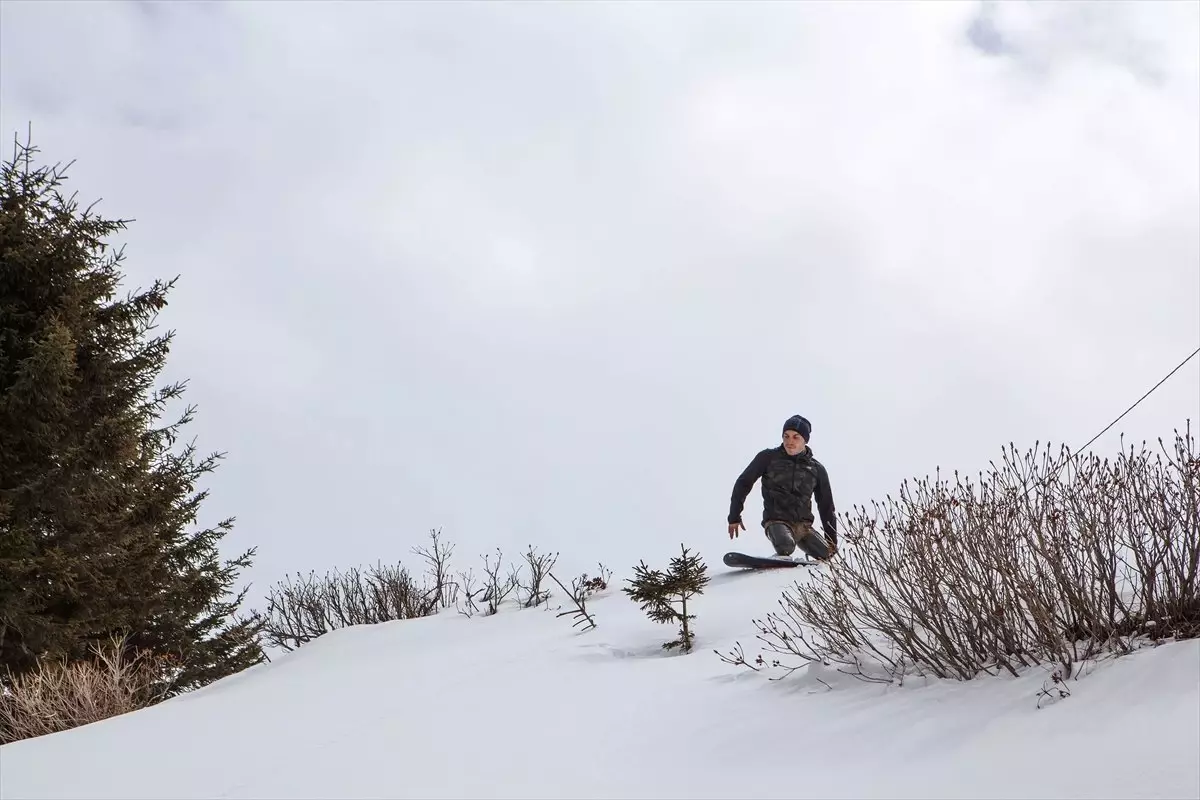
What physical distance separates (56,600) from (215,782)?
5863mm

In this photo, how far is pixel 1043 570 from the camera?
3730 mm

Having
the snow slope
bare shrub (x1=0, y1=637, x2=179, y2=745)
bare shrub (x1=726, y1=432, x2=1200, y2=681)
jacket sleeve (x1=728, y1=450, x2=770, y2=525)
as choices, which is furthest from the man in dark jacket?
bare shrub (x1=0, y1=637, x2=179, y2=745)

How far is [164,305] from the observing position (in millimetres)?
10445

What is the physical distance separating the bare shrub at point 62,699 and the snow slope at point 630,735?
953 mm

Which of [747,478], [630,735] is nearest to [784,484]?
[747,478]

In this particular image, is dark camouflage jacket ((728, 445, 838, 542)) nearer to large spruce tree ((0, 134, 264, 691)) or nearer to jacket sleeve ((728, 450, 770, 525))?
jacket sleeve ((728, 450, 770, 525))

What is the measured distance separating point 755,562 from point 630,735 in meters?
5.09

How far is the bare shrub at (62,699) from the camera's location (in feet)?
21.8

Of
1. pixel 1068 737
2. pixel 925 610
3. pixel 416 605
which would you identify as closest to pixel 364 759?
pixel 925 610

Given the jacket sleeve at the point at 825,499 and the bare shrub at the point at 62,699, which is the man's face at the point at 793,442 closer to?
the jacket sleeve at the point at 825,499

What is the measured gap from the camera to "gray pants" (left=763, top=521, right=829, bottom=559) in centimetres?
935

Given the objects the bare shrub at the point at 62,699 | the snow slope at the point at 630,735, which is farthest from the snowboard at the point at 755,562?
the bare shrub at the point at 62,699

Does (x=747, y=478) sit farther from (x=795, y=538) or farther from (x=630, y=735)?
(x=630, y=735)

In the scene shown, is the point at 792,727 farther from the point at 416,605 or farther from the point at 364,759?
the point at 416,605
